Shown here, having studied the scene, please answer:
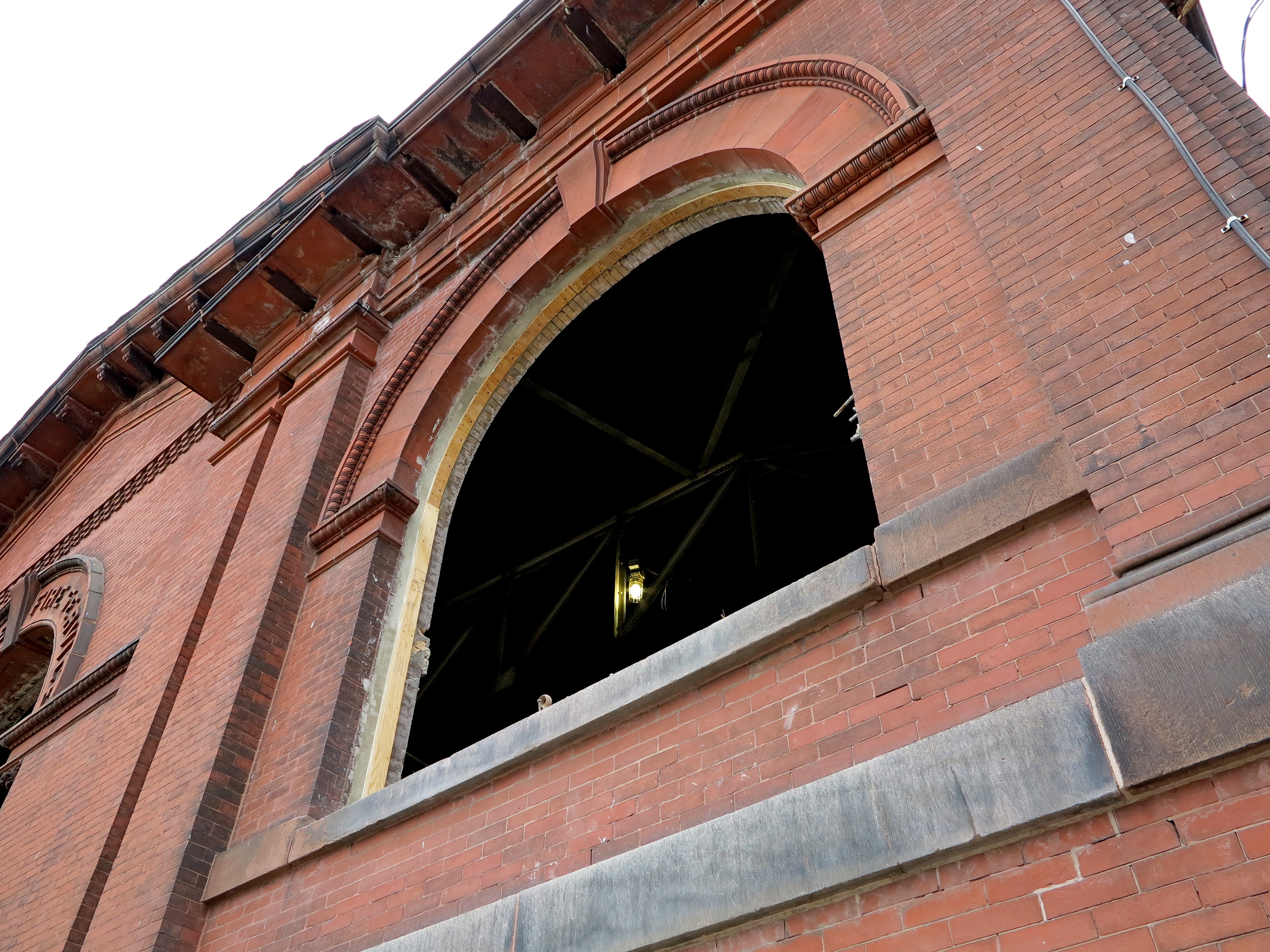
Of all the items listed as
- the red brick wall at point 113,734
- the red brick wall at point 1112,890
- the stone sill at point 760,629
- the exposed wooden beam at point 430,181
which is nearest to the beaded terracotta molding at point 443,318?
the exposed wooden beam at point 430,181

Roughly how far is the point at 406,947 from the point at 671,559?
662 centimetres

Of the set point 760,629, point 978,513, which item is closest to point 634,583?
point 760,629

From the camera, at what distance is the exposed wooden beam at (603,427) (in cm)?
874

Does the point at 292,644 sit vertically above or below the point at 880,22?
below

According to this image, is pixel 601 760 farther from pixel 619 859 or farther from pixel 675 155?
pixel 675 155

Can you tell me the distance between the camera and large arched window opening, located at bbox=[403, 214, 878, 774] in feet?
27.8

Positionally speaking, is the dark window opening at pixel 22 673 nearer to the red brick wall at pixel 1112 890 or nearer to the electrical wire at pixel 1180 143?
the red brick wall at pixel 1112 890

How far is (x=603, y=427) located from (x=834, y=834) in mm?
6720

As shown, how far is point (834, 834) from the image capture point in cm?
281

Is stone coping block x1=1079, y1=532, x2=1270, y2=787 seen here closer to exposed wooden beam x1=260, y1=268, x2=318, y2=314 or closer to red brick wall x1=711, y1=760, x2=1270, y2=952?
red brick wall x1=711, y1=760, x2=1270, y2=952

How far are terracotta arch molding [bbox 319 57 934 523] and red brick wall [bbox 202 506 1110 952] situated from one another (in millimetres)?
2205

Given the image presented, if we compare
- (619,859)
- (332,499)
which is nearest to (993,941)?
(619,859)

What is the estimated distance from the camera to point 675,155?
20.0 feet

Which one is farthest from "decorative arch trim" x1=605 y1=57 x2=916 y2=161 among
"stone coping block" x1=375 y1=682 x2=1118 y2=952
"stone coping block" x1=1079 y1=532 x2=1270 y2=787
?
"stone coping block" x1=375 y1=682 x2=1118 y2=952
